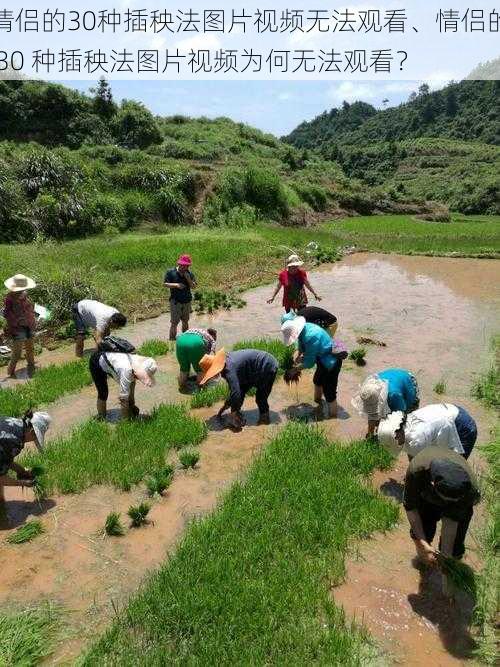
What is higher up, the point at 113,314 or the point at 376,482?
the point at 113,314

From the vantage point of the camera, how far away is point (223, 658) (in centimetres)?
345

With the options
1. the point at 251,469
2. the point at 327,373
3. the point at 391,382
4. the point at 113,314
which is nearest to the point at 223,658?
the point at 251,469

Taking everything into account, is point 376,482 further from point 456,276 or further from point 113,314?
point 456,276

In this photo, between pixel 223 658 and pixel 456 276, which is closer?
pixel 223 658

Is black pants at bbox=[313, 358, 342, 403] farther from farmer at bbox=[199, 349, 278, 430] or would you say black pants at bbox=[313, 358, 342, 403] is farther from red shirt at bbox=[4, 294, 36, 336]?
red shirt at bbox=[4, 294, 36, 336]

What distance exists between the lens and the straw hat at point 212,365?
643 cm

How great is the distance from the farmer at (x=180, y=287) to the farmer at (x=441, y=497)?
6487mm

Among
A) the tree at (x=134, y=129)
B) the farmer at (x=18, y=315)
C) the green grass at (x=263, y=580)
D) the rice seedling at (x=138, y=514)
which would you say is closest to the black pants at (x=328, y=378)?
the green grass at (x=263, y=580)

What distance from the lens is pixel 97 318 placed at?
8008 mm

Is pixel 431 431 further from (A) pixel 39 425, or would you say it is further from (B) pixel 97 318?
(B) pixel 97 318

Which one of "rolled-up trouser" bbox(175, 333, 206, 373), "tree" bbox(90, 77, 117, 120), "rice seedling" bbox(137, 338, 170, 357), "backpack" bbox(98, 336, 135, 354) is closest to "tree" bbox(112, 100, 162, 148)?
"tree" bbox(90, 77, 117, 120)

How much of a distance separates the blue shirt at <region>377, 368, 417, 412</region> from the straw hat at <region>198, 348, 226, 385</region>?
1.94 meters

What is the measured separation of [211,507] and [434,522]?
84.2 inches

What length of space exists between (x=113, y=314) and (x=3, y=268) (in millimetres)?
6482
